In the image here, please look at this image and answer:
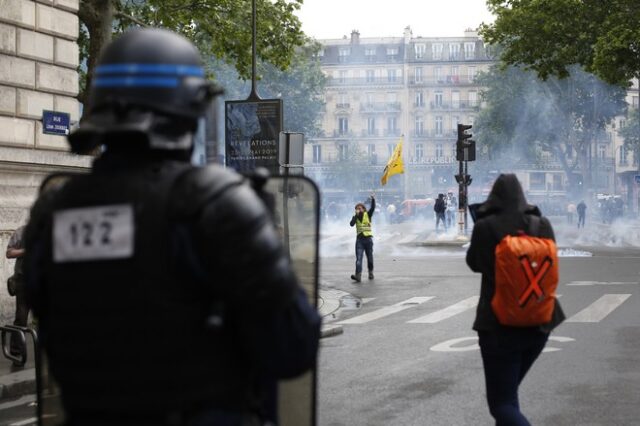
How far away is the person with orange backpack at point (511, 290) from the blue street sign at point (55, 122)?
10.3 m

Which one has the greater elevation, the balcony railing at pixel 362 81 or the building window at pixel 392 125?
the balcony railing at pixel 362 81

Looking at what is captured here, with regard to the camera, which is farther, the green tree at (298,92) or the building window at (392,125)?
the building window at (392,125)

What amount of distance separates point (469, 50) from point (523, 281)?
402 feet

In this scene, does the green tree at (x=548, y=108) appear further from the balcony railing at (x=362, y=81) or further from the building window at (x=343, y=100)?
the balcony railing at (x=362, y=81)

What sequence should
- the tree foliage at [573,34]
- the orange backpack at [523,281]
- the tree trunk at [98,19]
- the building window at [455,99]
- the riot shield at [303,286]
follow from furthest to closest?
the building window at [455,99] → the tree foliage at [573,34] → the tree trunk at [98,19] → the orange backpack at [523,281] → the riot shield at [303,286]

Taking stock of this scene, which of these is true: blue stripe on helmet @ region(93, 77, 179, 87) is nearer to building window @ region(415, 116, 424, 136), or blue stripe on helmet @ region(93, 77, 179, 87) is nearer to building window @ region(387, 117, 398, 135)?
building window @ region(387, 117, 398, 135)

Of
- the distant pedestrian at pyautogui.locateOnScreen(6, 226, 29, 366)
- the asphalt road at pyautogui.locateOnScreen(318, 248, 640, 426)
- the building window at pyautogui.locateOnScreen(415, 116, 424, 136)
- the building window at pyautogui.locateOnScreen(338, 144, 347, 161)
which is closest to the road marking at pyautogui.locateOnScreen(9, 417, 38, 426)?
the asphalt road at pyautogui.locateOnScreen(318, 248, 640, 426)

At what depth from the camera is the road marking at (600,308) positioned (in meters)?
13.9

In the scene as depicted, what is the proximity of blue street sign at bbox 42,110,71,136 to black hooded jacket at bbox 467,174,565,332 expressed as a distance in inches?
403

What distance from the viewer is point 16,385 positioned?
8898 mm

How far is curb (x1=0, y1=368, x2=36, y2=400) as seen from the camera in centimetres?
883

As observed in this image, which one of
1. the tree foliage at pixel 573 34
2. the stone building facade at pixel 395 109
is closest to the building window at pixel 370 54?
the stone building facade at pixel 395 109

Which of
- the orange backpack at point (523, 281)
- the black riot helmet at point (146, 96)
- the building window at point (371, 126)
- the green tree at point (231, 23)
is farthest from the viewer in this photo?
the building window at point (371, 126)

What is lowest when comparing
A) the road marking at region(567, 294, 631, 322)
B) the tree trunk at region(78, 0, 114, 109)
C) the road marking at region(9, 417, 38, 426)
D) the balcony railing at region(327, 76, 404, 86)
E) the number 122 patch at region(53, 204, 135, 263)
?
the road marking at region(567, 294, 631, 322)
